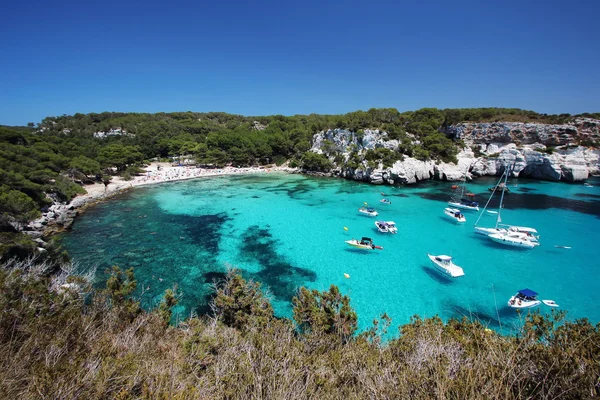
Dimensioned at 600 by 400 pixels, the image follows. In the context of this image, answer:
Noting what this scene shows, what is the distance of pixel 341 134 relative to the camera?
58.6 meters

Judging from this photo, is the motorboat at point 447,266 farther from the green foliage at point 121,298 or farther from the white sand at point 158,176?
the white sand at point 158,176

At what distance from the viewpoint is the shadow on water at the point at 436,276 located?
1697 centimetres

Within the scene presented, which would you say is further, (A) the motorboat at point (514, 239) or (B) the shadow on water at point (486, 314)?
(A) the motorboat at point (514, 239)

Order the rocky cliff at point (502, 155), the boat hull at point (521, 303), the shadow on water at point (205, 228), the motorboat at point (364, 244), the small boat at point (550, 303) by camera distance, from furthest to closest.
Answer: the rocky cliff at point (502, 155) < the shadow on water at point (205, 228) < the motorboat at point (364, 244) < the small boat at point (550, 303) < the boat hull at point (521, 303)

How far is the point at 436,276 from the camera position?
57.9 ft

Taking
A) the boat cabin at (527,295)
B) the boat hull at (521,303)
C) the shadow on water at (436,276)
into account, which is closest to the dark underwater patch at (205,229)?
the shadow on water at (436,276)

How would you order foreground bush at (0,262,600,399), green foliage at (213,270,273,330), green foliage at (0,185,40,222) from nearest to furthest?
1. foreground bush at (0,262,600,399)
2. green foliage at (213,270,273,330)
3. green foliage at (0,185,40,222)

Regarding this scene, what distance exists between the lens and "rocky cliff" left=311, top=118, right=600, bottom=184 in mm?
47750

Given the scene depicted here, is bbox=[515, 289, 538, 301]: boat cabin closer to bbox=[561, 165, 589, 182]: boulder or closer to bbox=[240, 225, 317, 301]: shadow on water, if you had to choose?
bbox=[240, 225, 317, 301]: shadow on water

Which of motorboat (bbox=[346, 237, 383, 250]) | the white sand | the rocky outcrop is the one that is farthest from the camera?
the rocky outcrop

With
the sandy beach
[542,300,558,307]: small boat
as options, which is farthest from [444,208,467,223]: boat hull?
the sandy beach

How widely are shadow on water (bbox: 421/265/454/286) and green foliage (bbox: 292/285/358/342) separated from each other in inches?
417

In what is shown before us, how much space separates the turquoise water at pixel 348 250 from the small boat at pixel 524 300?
0.55m

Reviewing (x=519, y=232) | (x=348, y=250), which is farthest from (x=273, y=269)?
(x=519, y=232)
